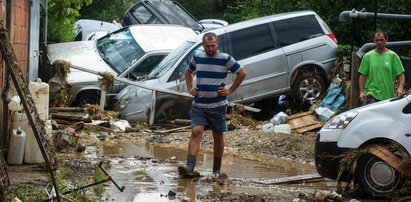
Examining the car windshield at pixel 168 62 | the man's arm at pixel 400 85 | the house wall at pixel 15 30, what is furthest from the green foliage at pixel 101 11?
the man's arm at pixel 400 85

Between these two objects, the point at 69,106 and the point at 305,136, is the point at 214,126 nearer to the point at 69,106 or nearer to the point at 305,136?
the point at 305,136

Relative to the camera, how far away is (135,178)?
1059 cm

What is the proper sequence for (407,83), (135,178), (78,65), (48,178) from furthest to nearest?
(78,65), (407,83), (135,178), (48,178)

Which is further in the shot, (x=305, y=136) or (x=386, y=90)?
(x=305, y=136)

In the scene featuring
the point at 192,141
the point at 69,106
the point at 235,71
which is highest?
the point at 235,71

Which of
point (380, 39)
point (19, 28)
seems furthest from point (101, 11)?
point (380, 39)

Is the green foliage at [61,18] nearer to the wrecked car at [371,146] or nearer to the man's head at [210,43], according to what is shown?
the man's head at [210,43]

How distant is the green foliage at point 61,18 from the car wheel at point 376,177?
12.4 metres

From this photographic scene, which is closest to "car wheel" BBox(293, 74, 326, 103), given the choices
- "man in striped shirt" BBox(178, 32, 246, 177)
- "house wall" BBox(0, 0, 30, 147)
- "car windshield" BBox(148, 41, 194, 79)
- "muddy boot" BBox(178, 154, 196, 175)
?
"car windshield" BBox(148, 41, 194, 79)

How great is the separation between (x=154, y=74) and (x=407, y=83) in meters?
5.23

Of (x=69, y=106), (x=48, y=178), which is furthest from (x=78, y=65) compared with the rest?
(x=48, y=178)

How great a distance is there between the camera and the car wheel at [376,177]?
9141 mm

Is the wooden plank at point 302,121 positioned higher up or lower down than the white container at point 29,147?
lower down

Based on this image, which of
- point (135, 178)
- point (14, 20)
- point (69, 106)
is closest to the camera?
point (135, 178)
